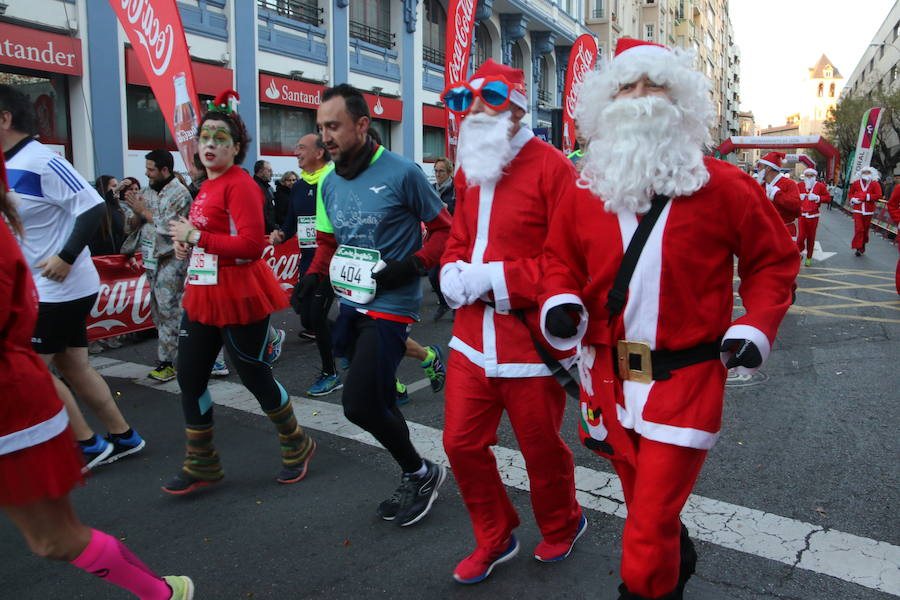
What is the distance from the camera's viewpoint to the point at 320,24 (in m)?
17.1

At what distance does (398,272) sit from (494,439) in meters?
0.88

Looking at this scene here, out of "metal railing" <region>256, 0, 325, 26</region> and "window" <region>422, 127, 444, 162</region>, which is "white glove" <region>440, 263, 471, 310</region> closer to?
"metal railing" <region>256, 0, 325, 26</region>

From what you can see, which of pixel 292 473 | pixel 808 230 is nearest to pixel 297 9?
pixel 808 230

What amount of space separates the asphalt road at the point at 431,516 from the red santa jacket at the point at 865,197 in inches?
464

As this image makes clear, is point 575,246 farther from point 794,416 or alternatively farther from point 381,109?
point 381,109

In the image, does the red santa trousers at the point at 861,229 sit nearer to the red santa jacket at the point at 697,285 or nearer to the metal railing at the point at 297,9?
the metal railing at the point at 297,9

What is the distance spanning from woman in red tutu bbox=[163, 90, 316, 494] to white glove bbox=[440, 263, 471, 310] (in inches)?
52.9

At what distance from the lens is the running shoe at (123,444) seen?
4.20 metres

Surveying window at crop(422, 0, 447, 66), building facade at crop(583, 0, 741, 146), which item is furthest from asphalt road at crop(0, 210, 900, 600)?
window at crop(422, 0, 447, 66)

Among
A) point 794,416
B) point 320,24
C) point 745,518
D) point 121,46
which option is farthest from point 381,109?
point 745,518

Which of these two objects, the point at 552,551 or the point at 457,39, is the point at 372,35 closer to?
the point at 457,39

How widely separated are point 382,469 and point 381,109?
53.4 ft

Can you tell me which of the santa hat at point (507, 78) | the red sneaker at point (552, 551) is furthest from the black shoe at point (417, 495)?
the santa hat at point (507, 78)

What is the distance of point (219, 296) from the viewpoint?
11.9ft
